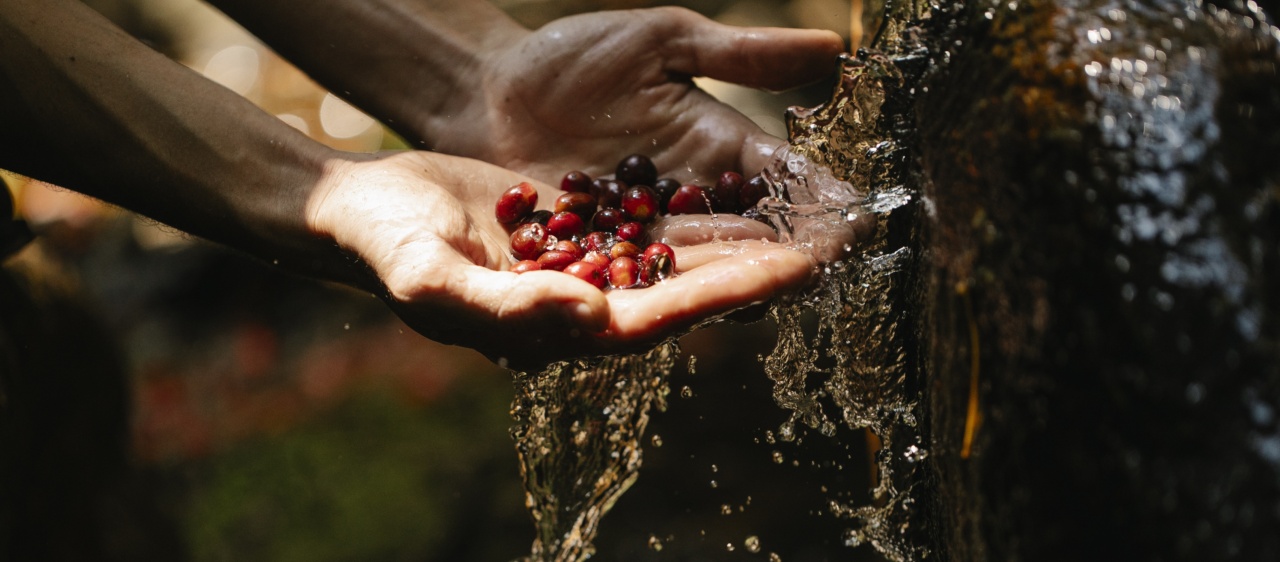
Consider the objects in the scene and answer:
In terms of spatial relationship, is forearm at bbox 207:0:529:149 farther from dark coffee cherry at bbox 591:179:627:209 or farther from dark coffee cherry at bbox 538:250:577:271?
dark coffee cherry at bbox 538:250:577:271

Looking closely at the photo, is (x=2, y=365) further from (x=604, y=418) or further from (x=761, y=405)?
(x=761, y=405)

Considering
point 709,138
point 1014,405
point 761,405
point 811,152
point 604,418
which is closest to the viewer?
point 1014,405

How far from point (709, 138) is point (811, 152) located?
1.49 ft

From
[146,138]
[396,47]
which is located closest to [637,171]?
[396,47]

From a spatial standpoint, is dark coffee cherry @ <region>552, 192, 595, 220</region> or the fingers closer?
dark coffee cherry @ <region>552, 192, 595, 220</region>

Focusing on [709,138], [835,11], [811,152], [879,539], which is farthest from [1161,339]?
[835,11]

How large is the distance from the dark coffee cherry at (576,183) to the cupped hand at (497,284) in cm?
39

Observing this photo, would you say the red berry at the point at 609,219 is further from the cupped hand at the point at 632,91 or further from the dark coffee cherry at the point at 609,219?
the cupped hand at the point at 632,91

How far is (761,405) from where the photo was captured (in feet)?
8.80

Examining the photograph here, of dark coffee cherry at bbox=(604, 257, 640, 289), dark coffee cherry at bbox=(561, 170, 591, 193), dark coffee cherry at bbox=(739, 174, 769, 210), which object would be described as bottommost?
dark coffee cherry at bbox=(561, 170, 591, 193)

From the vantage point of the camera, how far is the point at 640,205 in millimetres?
1683

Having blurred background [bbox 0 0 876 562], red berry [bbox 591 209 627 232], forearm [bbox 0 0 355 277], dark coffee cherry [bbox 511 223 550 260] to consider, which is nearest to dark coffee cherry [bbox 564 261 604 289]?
dark coffee cherry [bbox 511 223 550 260]

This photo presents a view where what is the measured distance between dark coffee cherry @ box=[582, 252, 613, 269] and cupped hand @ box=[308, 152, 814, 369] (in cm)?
13

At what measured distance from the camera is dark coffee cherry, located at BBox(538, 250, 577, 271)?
144cm
